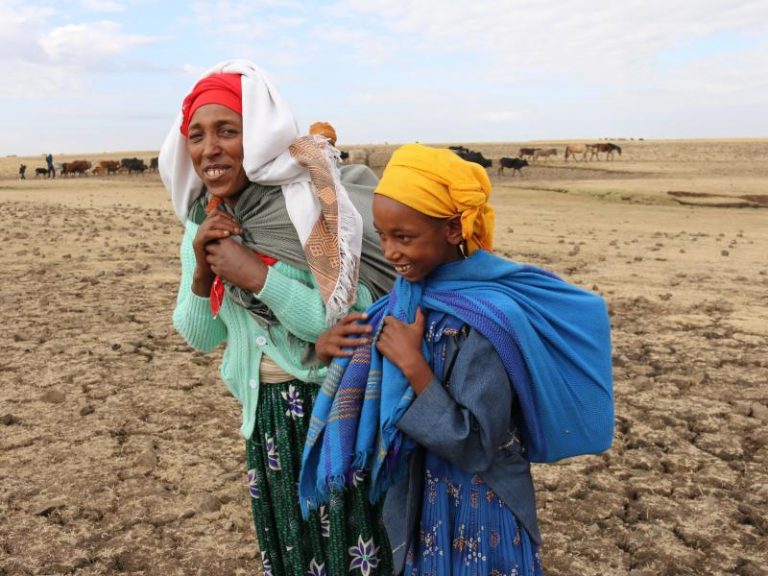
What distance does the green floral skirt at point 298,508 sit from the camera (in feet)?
6.82

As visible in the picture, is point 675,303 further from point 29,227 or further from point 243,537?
point 29,227

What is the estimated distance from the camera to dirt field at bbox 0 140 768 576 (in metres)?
3.13

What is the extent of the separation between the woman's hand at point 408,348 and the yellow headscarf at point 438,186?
244 mm

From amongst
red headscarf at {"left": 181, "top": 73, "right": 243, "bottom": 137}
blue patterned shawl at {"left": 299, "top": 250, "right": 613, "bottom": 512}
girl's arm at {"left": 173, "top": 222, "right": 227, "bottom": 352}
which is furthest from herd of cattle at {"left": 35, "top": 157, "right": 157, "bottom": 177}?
blue patterned shawl at {"left": 299, "top": 250, "right": 613, "bottom": 512}

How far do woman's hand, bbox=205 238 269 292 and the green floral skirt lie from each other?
1.17 ft

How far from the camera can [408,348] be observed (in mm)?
1638

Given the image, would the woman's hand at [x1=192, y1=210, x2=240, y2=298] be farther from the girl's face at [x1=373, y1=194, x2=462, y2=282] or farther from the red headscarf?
the girl's face at [x1=373, y1=194, x2=462, y2=282]

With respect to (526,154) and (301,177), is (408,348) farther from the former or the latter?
(526,154)

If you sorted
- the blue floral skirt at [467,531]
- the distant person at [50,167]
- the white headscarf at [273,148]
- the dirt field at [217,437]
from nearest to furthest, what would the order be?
the blue floral skirt at [467,531] < the white headscarf at [273,148] < the dirt field at [217,437] < the distant person at [50,167]

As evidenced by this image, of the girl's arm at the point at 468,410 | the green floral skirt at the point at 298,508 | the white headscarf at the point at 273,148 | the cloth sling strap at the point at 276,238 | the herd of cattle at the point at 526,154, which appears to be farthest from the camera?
the herd of cattle at the point at 526,154

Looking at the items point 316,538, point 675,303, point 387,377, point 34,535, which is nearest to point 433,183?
point 387,377

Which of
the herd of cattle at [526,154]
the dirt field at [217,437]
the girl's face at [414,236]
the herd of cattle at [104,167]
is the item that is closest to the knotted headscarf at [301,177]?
the girl's face at [414,236]

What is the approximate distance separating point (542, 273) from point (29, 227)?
13.2 metres

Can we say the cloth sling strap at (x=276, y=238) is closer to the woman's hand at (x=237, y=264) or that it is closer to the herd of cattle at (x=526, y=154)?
the woman's hand at (x=237, y=264)
